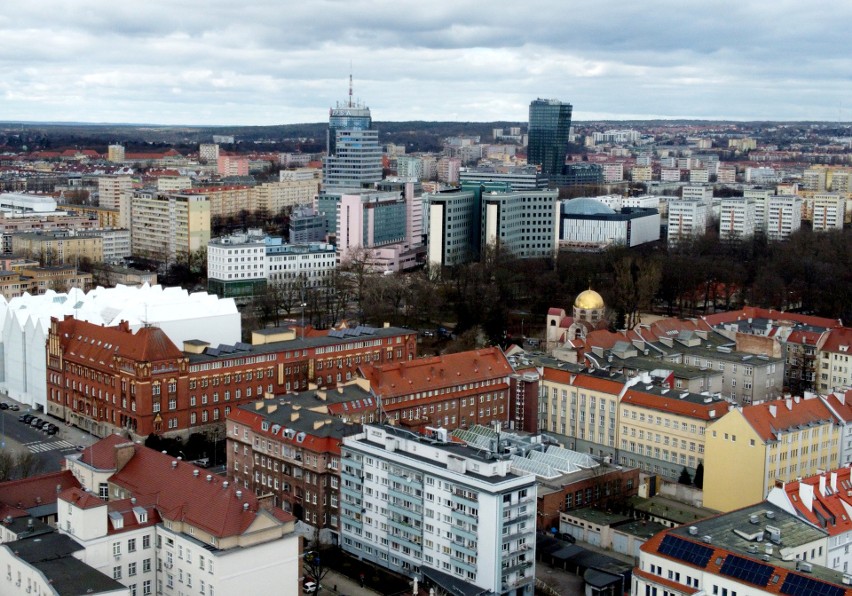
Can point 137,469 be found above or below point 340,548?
above

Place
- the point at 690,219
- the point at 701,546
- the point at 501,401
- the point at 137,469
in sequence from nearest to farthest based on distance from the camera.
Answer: the point at 701,546 < the point at 137,469 < the point at 501,401 < the point at 690,219

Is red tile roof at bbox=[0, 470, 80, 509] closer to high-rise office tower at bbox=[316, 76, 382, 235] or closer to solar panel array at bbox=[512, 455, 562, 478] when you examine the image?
solar panel array at bbox=[512, 455, 562, 478]

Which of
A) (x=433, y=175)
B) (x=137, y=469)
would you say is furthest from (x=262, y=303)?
(x=433, y=175)

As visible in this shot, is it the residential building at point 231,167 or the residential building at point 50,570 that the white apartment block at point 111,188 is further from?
the residential building at point 50,570

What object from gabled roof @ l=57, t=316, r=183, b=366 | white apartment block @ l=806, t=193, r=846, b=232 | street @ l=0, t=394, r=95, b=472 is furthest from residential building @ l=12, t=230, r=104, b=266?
white apartment block @ l=806, t=193, r=846, b=232

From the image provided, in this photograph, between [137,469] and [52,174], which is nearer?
[137,469]

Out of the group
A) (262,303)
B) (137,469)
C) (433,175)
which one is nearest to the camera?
(137,469)

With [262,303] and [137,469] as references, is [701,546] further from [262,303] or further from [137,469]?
[262,303]
